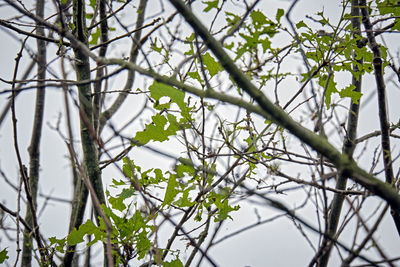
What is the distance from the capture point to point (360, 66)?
1.72 m

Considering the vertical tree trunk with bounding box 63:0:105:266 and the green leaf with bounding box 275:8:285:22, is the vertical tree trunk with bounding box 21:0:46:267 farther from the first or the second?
the green leaf with bounding box 275:8:285:22

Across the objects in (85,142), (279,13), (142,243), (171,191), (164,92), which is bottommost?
(142,243)

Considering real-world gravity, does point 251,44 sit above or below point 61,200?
below

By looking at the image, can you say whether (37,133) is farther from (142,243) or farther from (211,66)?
(211,66)

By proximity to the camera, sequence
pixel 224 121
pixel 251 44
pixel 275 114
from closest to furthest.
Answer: pixel 275 114 < pixel 251 44 < pixel 224 121

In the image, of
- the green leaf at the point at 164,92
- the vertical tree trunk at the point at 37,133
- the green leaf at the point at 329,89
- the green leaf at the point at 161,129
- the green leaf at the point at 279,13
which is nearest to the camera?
the green leaf at the point at 164,92

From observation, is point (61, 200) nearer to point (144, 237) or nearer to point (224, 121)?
point (144, 237)

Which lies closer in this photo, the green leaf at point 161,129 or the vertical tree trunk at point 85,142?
the green leaf at point 161,129

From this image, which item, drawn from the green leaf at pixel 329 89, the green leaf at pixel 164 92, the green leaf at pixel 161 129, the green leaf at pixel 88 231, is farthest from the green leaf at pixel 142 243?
the green leaf at pixel 329 89

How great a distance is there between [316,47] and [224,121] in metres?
0.52

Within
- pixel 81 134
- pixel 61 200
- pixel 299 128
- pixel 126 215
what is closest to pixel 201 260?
pixel 126 215

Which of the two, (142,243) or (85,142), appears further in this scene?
(85,142)

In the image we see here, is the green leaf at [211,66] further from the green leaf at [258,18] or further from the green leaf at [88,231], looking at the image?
the green leaf at [88,231]

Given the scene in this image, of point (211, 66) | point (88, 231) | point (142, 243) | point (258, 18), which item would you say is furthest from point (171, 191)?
point (258, 18)
